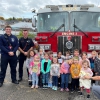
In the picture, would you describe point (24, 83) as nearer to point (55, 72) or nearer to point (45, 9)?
point (55, 72)

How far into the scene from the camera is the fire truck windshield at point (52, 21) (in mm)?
7586

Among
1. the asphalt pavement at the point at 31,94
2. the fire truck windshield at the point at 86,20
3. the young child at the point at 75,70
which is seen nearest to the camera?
the asphalt pavement at the point at 31,94

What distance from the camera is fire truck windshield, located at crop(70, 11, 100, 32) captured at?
24.6 ft

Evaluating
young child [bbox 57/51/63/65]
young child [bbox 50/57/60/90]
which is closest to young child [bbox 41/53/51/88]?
young child [bbox 50/57/60/90]

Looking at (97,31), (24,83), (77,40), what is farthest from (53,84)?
(97,31)

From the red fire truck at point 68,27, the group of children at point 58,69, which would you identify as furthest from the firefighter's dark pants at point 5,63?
the red fire truck at point 68,27

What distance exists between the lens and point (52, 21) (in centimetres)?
768

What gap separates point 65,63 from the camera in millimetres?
6359

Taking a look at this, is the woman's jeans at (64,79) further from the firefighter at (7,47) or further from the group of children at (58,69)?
the firefighter at (7,47)

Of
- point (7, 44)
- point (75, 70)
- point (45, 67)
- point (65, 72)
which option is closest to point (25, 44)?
point (7, 44)

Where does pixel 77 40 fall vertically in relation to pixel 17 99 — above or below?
above

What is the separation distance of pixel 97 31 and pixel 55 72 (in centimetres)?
227

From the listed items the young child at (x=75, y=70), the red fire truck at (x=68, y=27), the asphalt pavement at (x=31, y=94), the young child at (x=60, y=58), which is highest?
the red fire truck at (x=68, y=27)

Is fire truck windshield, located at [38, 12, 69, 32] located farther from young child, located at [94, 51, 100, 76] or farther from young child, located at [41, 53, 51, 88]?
young child, located at [94, 51, 100, 76]
